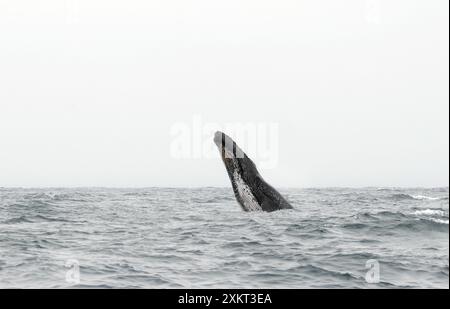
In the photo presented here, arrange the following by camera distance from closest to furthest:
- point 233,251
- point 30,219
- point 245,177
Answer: point 233,251 → point 245,177 → point 30,219

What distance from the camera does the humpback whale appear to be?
1950 centimetres

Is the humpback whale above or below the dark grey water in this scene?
above

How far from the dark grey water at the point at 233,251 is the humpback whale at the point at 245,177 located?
65 cm

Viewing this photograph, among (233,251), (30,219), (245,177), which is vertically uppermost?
(245,177)

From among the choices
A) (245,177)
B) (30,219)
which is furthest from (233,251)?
(30,219)

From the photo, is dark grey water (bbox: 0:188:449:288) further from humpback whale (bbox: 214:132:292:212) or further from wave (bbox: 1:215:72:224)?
humpback whale (bbox: 214:132:292:212)

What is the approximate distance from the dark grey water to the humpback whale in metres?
0.65

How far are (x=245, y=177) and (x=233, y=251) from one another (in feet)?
21.4

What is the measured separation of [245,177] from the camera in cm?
1947

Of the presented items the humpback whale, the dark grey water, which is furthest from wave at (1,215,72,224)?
the humpback whale

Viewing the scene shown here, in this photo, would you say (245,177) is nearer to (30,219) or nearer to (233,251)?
(233,251)

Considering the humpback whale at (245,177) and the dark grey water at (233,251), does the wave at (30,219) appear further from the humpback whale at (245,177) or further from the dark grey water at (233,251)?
the humpback whale at (245,177)

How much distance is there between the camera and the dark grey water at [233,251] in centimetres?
1033
